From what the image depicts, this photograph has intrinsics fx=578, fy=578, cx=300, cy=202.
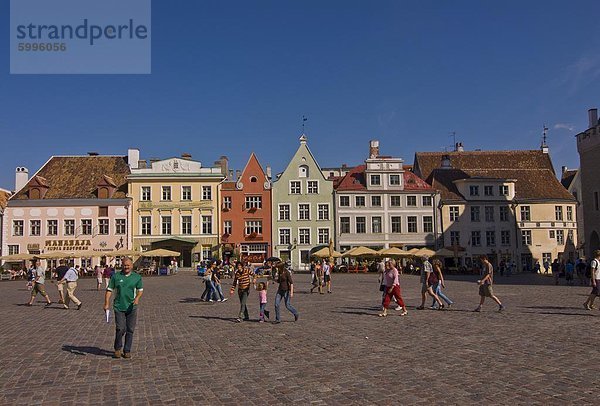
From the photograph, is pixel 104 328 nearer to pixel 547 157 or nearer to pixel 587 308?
pixel 587 308

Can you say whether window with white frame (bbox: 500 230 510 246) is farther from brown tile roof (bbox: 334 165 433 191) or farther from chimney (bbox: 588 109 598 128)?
chimney (bbox: 588 109 598 128)

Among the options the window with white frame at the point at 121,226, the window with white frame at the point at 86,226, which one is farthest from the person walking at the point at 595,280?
the window with white frame at the point at 86,226

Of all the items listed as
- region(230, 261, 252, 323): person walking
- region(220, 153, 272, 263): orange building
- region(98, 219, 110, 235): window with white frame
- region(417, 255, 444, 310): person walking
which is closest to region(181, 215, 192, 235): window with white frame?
region(220, 153, 272, 263): orange building

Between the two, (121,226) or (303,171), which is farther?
(303,171)

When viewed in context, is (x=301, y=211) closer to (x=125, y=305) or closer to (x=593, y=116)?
(x=593, y=116)

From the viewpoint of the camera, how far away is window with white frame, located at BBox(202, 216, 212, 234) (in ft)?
172

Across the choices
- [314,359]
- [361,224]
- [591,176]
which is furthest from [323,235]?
[314,359]

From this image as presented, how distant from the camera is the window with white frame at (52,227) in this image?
169 feet

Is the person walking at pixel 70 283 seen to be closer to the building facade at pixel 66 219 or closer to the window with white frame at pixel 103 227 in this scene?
the building facade at pixel 66 219

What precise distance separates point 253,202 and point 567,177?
39.1 m

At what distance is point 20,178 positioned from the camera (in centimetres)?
5409

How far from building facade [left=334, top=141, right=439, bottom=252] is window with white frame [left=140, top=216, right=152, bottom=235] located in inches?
664

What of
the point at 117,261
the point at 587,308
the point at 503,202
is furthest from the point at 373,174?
the point at 587,308

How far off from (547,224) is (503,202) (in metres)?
4.45
